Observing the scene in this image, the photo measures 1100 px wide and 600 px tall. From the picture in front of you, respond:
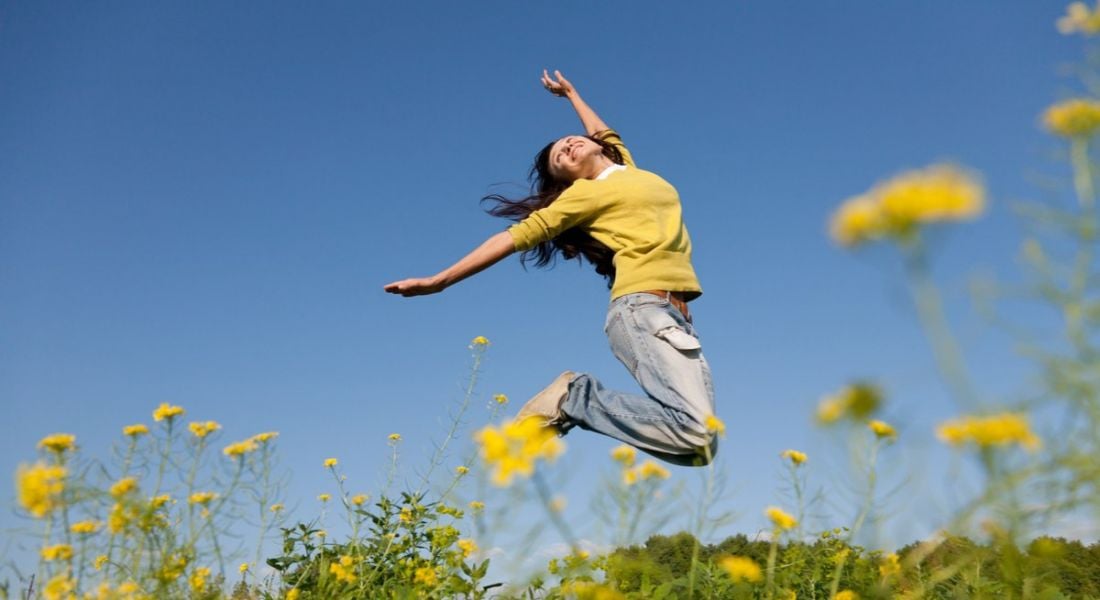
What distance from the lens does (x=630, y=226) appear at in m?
3.79

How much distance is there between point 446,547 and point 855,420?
2.17 m

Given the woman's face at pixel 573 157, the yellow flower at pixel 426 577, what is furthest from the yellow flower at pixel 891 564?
the woman's face at pixel 573 157

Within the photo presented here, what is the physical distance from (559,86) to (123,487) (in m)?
4.07

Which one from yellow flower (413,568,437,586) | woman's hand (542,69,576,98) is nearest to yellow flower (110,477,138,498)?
yellow flower (413,568,437,586)

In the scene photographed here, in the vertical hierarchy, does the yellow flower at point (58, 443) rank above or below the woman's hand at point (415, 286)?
below

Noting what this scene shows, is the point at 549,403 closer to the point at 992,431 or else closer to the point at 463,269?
the point at 463,269

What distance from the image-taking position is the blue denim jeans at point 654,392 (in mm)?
3123

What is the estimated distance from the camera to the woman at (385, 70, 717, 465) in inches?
126

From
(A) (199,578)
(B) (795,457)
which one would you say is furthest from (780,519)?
(A) (199,578)

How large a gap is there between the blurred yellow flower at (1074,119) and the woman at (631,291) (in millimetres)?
1699

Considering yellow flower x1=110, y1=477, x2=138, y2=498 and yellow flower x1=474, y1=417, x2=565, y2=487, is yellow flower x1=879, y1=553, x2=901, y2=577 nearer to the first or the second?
yellow flower x1=474, y1=417, x2=565, y2=487

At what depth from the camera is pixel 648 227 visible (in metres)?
3.76

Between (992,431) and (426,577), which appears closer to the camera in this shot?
(992,431)

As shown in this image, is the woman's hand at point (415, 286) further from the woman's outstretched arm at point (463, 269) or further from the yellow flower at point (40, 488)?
the yellow flower at point (40, 488)
